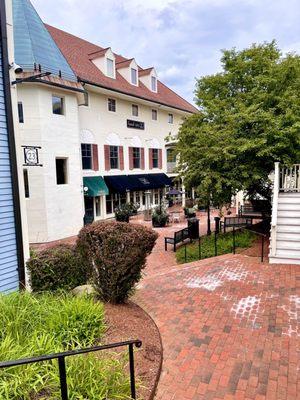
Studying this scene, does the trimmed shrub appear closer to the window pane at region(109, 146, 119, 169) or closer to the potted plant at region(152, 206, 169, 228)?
the potted plant at region(152, 206, 169, 228)

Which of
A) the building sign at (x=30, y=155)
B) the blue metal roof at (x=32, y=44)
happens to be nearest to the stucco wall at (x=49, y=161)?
the blue metal roof at (x=32, y=44)

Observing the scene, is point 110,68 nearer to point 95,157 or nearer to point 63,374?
point 95,157

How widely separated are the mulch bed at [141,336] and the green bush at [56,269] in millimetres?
1073

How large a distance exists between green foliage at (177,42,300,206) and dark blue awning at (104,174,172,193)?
861cm

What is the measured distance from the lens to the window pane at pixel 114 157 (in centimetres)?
2100

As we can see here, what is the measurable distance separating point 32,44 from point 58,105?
320 cm

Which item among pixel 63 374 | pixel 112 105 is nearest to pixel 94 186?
pixel 112 105

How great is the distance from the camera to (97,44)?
25.5 metres

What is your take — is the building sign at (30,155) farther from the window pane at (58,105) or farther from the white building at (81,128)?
the window pane at (58,105)

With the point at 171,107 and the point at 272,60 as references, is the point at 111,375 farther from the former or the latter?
the point at 171,107

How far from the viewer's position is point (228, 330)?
4582mm

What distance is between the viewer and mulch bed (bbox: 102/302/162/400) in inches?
137

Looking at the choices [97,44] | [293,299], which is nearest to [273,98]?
[293,299]

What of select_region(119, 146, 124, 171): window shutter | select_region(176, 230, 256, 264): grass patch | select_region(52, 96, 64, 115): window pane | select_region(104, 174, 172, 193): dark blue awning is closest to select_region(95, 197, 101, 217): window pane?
select_region(104, 174, 172, 193): dark blue awning
